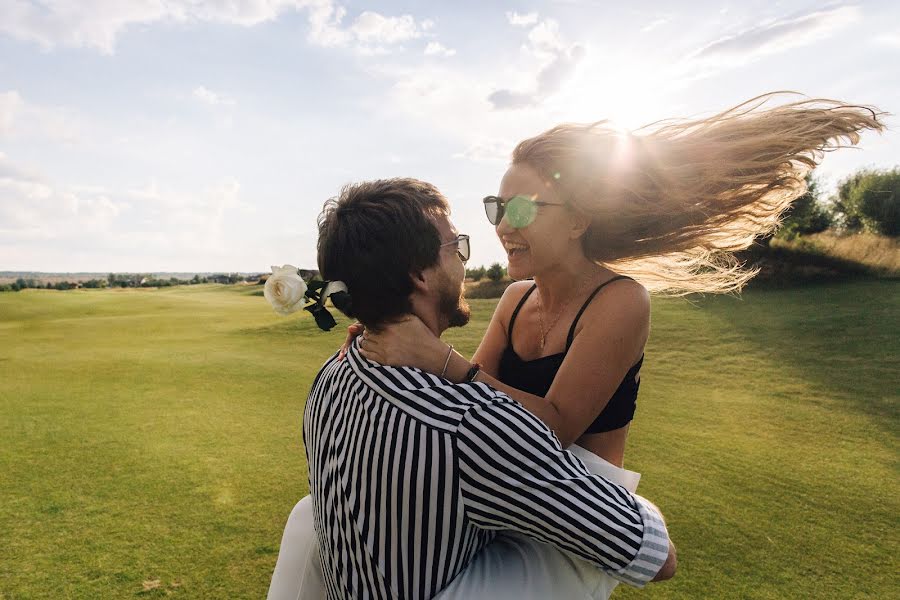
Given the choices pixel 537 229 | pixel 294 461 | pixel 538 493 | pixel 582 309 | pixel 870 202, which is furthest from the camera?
pixel 870 202

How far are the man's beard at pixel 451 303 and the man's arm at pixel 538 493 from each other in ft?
1.93

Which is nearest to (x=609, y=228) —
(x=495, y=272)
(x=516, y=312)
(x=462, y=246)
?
(x=516, y=312)

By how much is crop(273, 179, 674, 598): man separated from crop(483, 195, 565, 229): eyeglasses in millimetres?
768

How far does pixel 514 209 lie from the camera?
252 centimetres

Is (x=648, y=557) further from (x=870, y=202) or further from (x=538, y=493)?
(x=870, y=202)

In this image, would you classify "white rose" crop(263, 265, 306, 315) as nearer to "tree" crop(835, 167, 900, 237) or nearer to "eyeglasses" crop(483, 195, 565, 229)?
"eyeglasses" crop(483, 195, 565, 229)

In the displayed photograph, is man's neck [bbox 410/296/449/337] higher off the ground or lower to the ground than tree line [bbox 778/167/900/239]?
lower

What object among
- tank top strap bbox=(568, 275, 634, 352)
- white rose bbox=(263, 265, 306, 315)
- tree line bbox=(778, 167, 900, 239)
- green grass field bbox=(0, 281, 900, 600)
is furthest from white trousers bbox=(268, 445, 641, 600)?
tree line bbox=(778, 167, 900, 239)

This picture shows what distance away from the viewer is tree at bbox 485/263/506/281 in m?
23.4

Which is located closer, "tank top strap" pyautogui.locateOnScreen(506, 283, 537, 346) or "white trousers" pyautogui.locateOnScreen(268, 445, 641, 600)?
"white trousers" pyautogui.locateOnScreen(268, 445, 641, 600)

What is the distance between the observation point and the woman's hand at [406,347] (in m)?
1.77

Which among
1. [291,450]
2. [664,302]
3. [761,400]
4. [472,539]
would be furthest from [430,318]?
[664,302]

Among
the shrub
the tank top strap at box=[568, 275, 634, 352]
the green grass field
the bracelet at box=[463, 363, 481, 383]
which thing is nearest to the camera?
the bracelet at box=[463, 363, 481, 383]

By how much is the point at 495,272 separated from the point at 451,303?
21.8 meters
